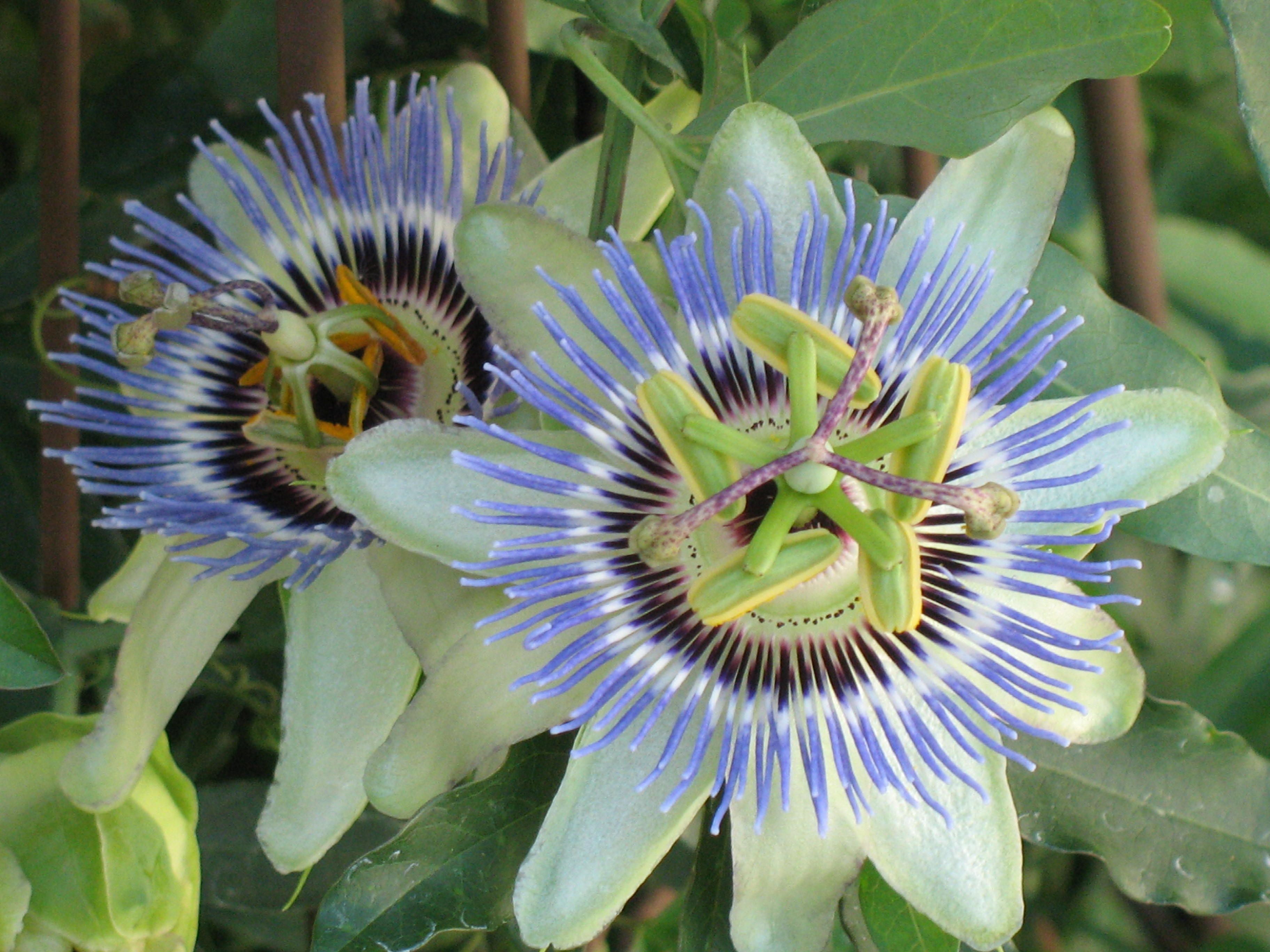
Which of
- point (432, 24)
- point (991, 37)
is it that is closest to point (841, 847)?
point (991, 37)

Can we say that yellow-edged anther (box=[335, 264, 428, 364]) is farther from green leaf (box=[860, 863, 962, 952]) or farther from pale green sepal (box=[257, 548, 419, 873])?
green leaf (box=[860, 863, 962, 952])

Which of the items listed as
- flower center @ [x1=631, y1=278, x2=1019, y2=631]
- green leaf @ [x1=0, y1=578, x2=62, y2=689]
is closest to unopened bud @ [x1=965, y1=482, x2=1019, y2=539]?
flower center @ [x1=631, y1=278, x2=1019, y2=631]

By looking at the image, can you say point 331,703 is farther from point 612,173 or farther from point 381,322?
point 612,173

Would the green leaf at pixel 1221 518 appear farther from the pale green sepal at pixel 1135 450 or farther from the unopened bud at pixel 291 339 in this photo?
the unopened bud at pixel 291 339

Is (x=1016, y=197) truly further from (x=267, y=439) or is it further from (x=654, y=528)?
(x=267, y=439)

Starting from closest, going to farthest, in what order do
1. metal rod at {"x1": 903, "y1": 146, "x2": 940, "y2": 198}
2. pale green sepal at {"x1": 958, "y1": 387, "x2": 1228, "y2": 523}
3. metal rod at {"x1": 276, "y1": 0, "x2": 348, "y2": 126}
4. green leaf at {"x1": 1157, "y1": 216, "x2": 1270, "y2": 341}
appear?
pale green sepal at {"x1": 958, "y1": 387, "x2": 1228, "y2": 523}, metal rod at {"x1": 276, "y1": 0, "x2": 348, "y2": 126}, metal rod at {"x1": 903, "y1": 146, "x2": 940, "y2": 198}, green leaf at {"x1": 1157, "y1": 216, "x2": 1270, "y2": 341}

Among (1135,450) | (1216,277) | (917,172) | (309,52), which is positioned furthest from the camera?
(1216,277)

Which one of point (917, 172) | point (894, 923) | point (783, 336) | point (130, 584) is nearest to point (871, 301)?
point (783, 336)

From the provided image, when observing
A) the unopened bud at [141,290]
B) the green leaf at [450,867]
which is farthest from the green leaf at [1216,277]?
the unopened bud at [141,290]
